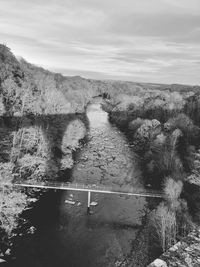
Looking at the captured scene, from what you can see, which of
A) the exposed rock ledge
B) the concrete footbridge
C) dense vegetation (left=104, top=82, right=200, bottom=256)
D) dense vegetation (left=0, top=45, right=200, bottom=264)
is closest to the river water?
the concrete footbridge

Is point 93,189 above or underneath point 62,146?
underneath

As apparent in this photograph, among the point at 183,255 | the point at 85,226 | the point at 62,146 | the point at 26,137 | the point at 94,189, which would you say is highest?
the point at 183,255

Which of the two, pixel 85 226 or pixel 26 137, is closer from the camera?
pixel 85 226

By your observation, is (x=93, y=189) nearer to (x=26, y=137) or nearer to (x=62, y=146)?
(x=26, y=137)

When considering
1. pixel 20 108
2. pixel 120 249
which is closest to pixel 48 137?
pixel 20 108

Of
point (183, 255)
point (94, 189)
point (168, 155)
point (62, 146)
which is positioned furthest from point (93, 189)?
point (183, 255)

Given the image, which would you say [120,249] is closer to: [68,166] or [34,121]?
[68,166]

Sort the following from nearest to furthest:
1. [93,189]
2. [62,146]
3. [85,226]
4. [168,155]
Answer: [85,226]
[93,189]
[168,155]
[62,146]

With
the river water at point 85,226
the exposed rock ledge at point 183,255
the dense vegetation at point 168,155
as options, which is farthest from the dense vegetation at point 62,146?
the exposed rock ledge at point 183,255
